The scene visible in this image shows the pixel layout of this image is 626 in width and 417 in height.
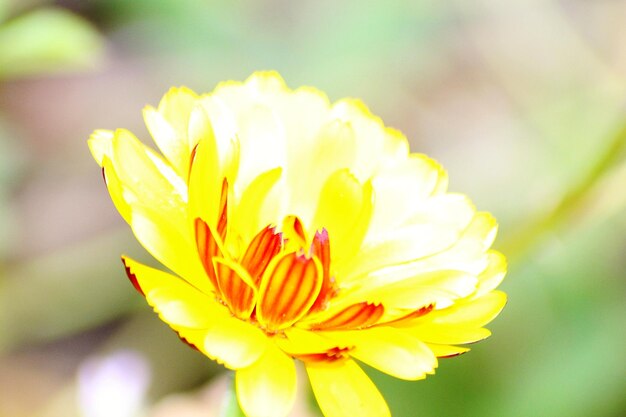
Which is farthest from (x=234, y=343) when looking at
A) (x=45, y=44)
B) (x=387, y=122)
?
(x=387, y=122)

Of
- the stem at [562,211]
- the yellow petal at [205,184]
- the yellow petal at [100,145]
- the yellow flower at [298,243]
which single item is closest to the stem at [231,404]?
the yellow flower at [298,243]

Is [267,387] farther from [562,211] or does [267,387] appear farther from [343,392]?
[562,211]

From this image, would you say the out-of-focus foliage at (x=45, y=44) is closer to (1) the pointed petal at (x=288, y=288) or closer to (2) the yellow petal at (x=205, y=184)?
(2) the yellow petal at (x=205, y=184)

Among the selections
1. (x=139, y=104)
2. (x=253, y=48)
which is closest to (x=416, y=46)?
(x=253, y=48)

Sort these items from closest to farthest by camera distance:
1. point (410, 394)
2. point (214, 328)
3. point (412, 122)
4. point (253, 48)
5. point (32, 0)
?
point (214, 328), point (410, 394), point (32, 0), point (253, 48), point (412, 122)

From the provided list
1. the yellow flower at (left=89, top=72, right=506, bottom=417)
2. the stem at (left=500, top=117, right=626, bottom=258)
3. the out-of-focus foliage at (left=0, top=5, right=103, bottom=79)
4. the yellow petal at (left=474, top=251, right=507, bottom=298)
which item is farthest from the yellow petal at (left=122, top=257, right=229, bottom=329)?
the stem at (left=500, top=117, right=626, bottom=258)

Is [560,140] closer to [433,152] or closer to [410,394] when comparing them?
[433,152]
